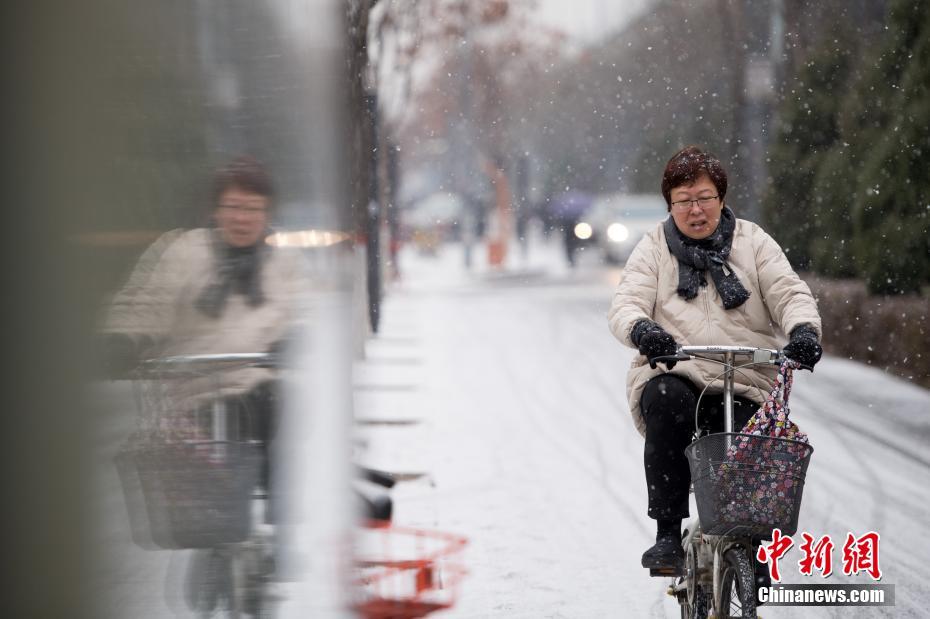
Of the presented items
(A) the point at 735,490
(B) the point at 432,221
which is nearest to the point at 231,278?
(A) the point at 735,490

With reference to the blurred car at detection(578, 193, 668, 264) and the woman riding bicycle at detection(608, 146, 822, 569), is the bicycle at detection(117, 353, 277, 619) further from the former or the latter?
the blurred car at detection(578, 193, 668, 264)

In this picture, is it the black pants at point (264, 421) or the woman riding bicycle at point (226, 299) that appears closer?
the woman riding bicycle at point (226, 299)

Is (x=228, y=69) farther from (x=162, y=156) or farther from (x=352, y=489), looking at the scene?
(x=352, y=489)

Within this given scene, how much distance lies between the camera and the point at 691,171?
14.8 ft

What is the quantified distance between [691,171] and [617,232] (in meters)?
23.4

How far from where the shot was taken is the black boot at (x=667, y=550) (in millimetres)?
4527

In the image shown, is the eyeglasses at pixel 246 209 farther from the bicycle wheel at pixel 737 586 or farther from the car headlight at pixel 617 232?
the car headlight at pixel 617 232

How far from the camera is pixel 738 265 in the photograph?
451cm

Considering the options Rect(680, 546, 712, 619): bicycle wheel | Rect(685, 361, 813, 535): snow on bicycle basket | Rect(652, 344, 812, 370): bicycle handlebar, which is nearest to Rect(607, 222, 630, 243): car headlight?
Rect(680, 546, 712, 619): bicycle wheel

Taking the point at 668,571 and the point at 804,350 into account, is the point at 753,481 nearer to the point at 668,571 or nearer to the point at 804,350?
the point at 804,350

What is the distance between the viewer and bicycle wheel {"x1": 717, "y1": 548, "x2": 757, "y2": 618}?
393 centimetres

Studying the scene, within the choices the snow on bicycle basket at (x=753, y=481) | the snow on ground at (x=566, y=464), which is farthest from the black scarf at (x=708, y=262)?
the snow on ground at (x=566, y=464)

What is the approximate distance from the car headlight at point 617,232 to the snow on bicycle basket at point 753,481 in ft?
77.3

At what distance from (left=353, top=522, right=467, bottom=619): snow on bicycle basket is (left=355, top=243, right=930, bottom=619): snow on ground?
13 centimetres
